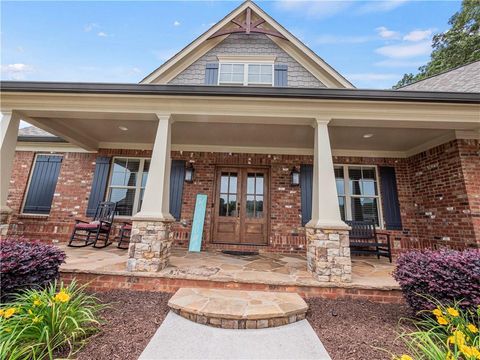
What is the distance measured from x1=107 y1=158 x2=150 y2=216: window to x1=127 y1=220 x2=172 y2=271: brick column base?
252 centimetres

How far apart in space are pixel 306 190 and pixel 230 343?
3.85 metres

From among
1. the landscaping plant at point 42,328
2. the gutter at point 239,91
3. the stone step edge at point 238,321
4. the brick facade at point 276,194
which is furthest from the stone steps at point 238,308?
the gutter at point 239,91

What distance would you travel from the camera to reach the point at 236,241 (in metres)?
5.01

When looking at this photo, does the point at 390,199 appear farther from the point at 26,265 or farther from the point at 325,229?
the point at 26,265

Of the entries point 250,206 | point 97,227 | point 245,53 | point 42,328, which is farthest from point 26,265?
point 245,53

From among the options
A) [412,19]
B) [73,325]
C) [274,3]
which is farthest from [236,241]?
[412,19]

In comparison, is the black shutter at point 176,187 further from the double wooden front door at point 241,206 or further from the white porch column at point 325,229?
the white porch column at point 325,229

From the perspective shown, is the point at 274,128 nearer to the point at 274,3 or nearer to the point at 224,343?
the point at 224,343

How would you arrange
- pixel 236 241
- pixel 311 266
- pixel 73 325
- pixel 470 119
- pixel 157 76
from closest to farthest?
pixel 73 325, pixel 311 266, pixel 470 119, pixel 236 241, pixel 157 76

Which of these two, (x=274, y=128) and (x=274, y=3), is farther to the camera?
(x=274, y=3)

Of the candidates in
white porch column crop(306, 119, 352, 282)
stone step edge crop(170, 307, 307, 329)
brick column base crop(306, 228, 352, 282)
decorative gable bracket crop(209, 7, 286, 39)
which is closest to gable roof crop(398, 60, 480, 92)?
white porch column crop(306, 119, 352, 282)

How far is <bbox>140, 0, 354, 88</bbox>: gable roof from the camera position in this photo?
5863mm

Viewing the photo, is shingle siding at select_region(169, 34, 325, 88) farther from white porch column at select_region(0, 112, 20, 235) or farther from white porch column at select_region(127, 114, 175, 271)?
white porch column at select_region(0, 112, 20, 235)

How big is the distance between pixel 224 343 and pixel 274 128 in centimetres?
351
